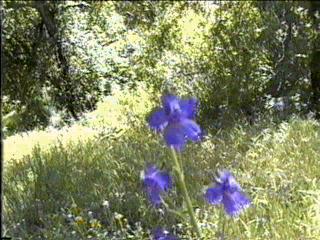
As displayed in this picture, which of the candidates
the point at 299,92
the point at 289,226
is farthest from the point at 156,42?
the point at 289,226

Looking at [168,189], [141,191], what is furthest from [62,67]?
[168,189]

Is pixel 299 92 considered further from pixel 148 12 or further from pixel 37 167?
pixel 37 167

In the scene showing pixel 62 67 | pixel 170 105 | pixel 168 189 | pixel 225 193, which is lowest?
pixel 225 193

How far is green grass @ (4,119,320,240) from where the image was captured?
299 centimetres

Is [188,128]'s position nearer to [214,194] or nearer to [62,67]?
[214,194]

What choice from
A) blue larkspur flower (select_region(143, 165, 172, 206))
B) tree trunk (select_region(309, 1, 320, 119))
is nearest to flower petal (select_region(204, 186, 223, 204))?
blue larkspur flower (select_region(143, 165, 172, 206))

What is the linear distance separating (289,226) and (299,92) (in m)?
3.39

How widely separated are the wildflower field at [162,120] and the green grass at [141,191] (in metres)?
0.01

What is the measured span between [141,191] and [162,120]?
5.89 ft

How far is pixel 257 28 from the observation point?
6285 mm

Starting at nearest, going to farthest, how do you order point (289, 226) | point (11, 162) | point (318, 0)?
point (289, 226)
point (11, 162)
point (318, 0)

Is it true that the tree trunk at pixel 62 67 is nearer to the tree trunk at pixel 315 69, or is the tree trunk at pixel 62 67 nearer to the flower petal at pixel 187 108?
the tree trunk at pixel 315 69

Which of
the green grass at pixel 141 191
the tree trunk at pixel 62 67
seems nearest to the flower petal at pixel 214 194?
the green grass at pixel 141 191

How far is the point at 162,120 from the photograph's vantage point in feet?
6.08
